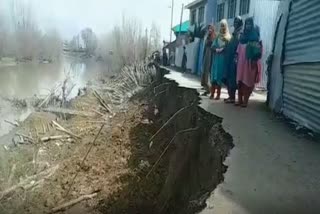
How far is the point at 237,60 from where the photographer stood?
307 inches

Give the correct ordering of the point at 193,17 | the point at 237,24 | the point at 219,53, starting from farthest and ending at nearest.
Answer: the point at 193,17, the point at 219,53, the point at 237,24

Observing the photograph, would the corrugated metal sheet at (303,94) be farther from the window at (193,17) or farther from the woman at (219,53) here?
the window at (193,17)

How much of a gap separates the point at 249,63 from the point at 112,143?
5.47 metres

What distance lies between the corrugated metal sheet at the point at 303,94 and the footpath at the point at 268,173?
0.28 meters

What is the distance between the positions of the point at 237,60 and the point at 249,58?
0.42 metres

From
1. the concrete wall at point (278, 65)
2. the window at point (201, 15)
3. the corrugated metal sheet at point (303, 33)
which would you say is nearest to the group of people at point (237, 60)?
the concrete wall at point (278, 65)

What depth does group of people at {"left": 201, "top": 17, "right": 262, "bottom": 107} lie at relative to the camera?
7.31 meters

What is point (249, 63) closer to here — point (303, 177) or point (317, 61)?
point (317, 61)

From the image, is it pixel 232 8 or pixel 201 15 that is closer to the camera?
pixel 232 8

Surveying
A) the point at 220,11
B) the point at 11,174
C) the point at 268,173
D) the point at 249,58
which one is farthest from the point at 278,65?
the point at 220,11

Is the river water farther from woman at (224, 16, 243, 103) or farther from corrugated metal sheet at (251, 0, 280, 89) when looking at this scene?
woman at (224, 16, 243, 103)

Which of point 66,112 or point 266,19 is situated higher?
point 266,19

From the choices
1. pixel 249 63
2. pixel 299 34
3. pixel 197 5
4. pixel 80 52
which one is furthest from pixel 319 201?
pixel 80 52

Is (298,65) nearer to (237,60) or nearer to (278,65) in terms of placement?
(278,65)
